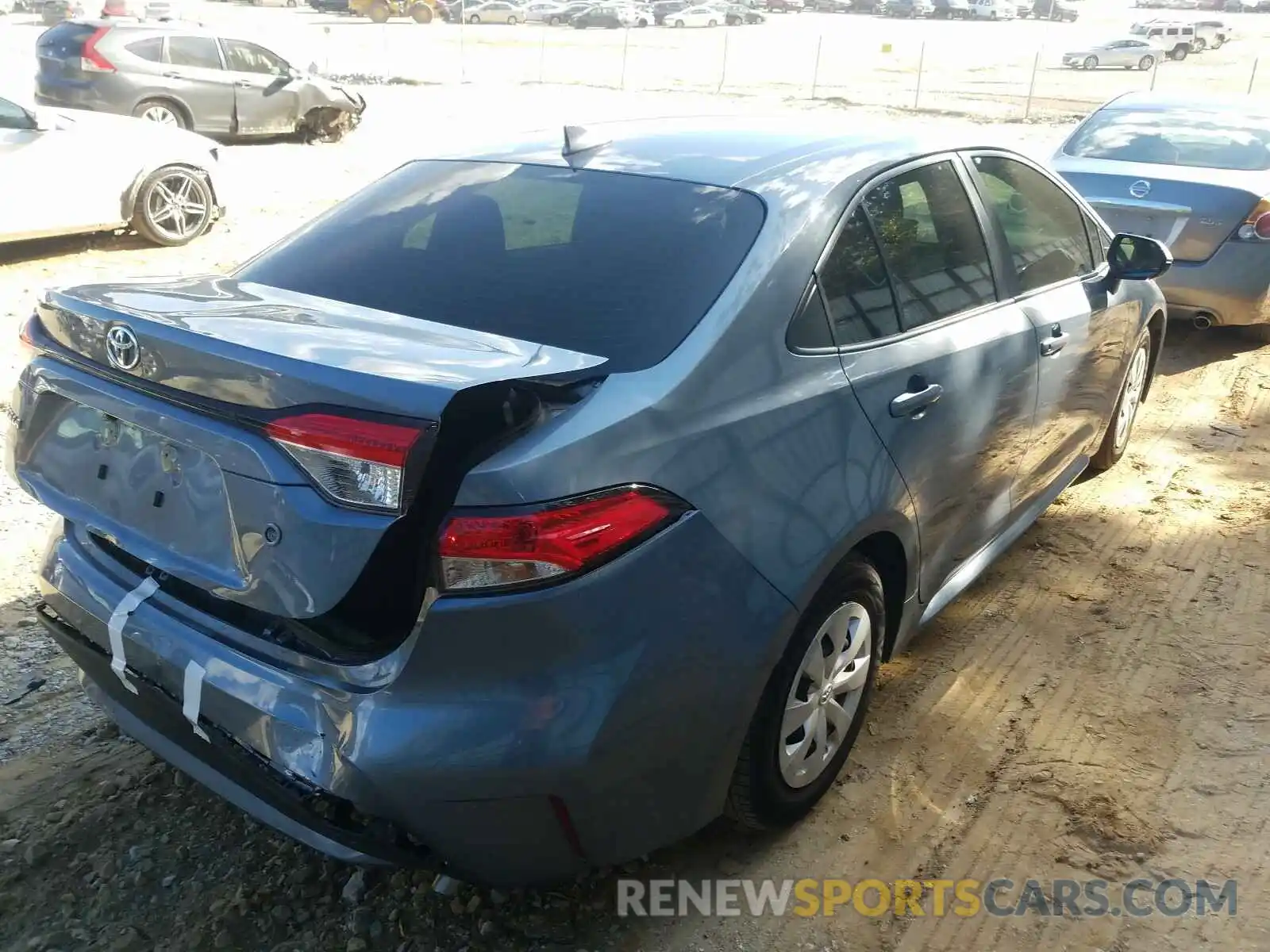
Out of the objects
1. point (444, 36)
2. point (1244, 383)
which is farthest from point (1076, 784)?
point (444, 36)

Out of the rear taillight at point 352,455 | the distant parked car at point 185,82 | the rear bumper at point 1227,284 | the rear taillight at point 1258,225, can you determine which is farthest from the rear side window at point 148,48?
the rear taillight at point 352,455

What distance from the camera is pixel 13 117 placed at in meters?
8.12

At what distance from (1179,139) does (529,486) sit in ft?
23.8

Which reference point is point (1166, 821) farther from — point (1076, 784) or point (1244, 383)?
point (1244, 383)

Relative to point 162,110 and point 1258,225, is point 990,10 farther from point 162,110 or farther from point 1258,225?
point 1258,225

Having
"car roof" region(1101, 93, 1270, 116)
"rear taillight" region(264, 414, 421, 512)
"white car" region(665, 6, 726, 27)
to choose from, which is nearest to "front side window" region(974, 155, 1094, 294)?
"rear taillight" region(264, 414, 421, 512)

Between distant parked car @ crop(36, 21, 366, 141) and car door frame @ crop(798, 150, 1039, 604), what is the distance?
1239 cm

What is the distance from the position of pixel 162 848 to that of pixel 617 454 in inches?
64.7

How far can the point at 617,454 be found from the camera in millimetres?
2043

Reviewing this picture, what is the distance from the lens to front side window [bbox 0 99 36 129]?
8102mm

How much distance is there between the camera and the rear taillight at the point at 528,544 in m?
1.93

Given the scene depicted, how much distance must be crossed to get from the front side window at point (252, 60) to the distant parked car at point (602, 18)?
36.5 meters

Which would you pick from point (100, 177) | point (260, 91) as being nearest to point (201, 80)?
point (260, 91)

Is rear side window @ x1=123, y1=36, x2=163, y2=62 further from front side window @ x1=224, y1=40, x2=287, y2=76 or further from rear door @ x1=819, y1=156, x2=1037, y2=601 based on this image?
rear door @ x1=819, y1=156, x2=1037, y2=601
